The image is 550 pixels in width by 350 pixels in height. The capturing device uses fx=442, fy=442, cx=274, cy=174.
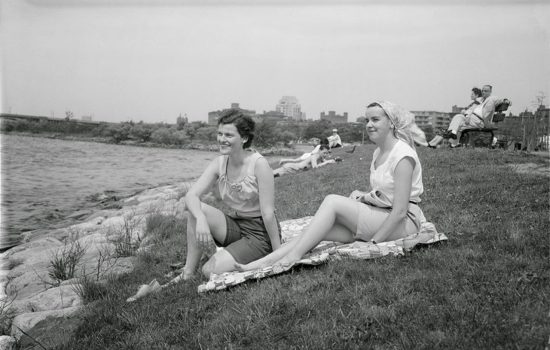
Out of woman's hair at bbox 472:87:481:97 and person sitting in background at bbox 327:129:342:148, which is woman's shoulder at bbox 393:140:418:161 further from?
person sitting in background at bbox 327:129:342:148

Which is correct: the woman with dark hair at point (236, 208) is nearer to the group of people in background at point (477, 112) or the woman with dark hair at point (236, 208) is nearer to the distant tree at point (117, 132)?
the group of people in background at point (477, 112)

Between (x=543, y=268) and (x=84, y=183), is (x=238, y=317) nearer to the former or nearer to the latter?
(x=543, y=268)

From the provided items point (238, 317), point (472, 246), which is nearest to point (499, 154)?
point (472, 246)

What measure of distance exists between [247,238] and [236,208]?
361 millimetres

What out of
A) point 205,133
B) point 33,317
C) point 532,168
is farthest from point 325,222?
point 205,133

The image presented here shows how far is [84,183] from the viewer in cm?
2323

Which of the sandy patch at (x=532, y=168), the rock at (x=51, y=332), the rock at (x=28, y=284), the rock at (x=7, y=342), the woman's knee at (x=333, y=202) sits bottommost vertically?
the rock at (x=28, y=284)

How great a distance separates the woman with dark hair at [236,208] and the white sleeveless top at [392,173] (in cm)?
106

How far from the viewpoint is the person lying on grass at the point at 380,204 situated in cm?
405

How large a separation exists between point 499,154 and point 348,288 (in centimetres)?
862

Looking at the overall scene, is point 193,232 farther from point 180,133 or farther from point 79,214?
point 180,133

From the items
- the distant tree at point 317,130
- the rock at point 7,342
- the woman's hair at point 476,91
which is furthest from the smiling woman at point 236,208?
the distant tree at point 317,130

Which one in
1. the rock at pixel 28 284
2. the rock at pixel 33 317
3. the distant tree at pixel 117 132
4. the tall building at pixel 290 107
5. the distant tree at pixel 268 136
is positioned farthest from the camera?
the tall building at pixel 290 107

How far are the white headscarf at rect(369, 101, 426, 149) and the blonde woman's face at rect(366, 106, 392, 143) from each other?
4 cm
